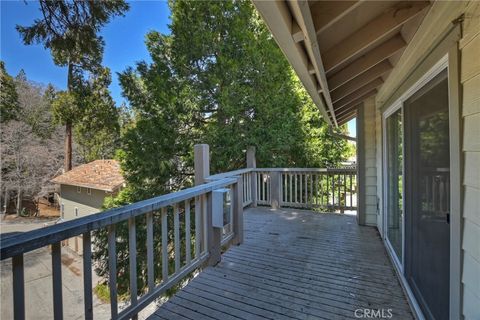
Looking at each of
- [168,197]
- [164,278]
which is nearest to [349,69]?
[168,197]

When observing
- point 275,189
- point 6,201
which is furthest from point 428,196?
point 6,201

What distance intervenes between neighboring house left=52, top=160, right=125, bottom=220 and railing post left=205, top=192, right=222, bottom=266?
9651mm

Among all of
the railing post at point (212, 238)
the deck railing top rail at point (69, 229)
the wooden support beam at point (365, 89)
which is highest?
the wooden support beam at point (365, 89)

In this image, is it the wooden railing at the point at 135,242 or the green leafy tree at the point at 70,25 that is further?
the green leafy tree at the point at 70,25

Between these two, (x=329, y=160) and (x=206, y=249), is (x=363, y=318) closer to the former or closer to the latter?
(x=206, y=249)

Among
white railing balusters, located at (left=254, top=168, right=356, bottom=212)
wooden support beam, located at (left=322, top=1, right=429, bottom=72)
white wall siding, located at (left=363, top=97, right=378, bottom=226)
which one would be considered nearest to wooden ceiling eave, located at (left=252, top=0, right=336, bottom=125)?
wooden support beam, located at (left=322, top=1, right=429, bottom=72)

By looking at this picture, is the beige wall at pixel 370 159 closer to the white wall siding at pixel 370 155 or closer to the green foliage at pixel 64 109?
the white wall siding at pixel 370 155

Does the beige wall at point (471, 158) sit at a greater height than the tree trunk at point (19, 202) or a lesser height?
greater

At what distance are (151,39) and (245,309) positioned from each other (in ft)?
27.1

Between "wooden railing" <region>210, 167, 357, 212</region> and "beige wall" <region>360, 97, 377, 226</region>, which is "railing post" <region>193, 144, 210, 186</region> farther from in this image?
"beige wall" <region>360, 97, 377, 226</region>

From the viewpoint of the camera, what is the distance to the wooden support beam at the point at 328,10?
1322 mm

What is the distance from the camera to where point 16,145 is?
12867 millimetres

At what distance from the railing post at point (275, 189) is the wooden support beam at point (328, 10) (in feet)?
14.9

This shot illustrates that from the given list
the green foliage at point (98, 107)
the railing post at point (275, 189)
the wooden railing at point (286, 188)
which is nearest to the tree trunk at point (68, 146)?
the green foliage at point (98, 107)
